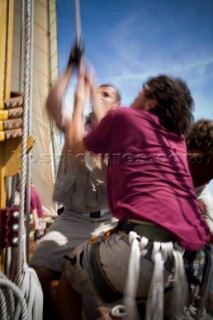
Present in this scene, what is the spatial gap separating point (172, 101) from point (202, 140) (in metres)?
0.85

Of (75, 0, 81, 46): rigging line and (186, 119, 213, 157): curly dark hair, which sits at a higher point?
(75, 0, 81, 46): rigging line

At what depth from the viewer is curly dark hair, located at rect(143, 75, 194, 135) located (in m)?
1.01

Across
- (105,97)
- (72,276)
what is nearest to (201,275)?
(72,276)

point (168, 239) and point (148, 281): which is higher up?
point (168, 239)

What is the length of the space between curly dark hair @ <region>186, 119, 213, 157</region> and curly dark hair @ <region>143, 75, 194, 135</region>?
0.70 meters

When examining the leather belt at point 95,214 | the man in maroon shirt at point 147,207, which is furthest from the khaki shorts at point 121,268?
the leather belt at point 95,214

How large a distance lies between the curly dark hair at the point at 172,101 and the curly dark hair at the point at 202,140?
0.70 meters

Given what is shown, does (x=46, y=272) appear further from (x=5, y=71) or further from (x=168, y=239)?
(x=5, y=71)

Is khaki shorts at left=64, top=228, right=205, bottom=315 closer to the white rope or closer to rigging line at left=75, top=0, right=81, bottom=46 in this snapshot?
the white rope

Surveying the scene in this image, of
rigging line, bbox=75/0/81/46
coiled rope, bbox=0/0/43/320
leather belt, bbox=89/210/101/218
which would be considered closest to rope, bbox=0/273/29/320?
coiled rope, bbox=0/0/43/320

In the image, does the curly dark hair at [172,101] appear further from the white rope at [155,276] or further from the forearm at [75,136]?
the white rope at [155,276]

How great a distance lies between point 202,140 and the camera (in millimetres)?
1770

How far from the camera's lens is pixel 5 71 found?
1054mm

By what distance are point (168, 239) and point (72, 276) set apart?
19.3 inches
